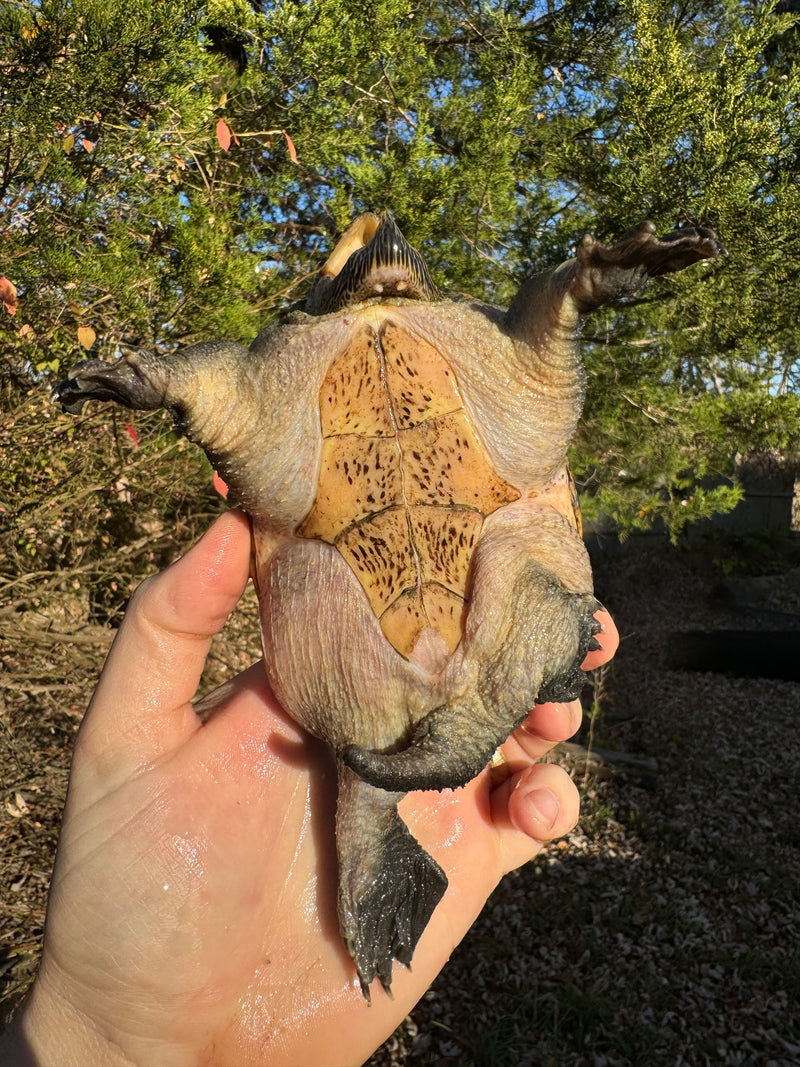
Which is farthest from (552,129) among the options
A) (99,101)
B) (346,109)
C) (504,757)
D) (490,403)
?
(504,757)

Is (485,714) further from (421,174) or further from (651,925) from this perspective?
(651,925)

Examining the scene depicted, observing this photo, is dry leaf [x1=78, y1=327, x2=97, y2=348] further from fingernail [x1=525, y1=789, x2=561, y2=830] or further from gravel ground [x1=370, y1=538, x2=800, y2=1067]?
gravel ground [x1=370, y1=538, x2=800, y2=1067]

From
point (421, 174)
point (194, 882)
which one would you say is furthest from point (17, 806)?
point (421, 174)

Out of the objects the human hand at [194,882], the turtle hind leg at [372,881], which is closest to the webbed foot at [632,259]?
the human hand at [194,882]

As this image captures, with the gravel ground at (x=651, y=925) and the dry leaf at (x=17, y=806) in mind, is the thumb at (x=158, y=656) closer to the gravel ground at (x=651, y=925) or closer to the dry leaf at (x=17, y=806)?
the dry leaf at (x=17, y=806)

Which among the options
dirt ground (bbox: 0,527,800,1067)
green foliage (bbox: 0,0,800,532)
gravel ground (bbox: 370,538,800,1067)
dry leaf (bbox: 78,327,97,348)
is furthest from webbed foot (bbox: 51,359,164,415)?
gravel ground (bbox: 370,538,800,1067)

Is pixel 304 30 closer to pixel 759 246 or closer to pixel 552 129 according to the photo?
pixel 552 129
